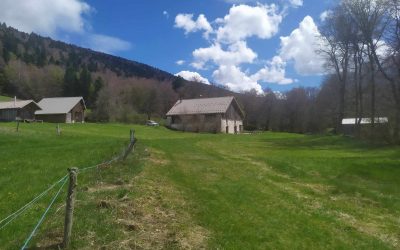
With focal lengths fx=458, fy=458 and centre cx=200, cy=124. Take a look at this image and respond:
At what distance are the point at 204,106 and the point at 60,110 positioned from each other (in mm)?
29960

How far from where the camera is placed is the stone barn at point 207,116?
81706 mm

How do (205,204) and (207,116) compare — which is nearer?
(205,204)

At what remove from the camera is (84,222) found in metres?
11.2

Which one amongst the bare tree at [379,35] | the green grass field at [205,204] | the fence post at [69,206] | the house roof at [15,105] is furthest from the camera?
the house roof at [15,105]

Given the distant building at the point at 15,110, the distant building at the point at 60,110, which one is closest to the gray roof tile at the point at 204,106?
the distant building at the point at 60,110

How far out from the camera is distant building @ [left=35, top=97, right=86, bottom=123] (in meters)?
92.6

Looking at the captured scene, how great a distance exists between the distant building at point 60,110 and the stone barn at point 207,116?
21000mm

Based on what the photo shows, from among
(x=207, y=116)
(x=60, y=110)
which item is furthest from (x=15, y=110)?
(x=207, y=116)

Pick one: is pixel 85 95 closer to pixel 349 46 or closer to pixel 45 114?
pixel 45 114

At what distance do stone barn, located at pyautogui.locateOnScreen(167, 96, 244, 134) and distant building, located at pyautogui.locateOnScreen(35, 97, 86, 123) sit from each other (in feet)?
68.9

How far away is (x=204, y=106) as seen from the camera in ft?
283

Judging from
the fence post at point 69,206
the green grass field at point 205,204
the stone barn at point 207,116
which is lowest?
the green grass field at point 205,204

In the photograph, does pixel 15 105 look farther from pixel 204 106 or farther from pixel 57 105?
pixel 204 106

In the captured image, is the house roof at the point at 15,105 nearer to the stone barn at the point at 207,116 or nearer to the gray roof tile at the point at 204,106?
the stone barn at the point at 207,116
